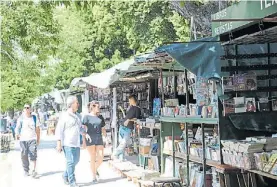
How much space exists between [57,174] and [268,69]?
23.3 feet

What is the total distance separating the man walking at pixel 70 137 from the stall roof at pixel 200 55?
11.7 feet

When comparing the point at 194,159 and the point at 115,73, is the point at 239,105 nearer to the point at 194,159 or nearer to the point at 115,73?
the point at 194,159

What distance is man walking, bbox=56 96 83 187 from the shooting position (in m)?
9.23

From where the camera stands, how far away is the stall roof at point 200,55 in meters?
6.13

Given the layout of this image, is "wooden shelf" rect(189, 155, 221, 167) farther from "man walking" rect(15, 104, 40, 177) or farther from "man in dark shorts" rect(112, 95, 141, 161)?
"man walking" rect(15, 104, 40, 177)

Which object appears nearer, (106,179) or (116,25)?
(106,179)

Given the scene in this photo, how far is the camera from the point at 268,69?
6305 mm

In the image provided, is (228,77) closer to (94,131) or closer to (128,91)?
(94,131)

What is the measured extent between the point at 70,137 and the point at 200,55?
13.1 ft

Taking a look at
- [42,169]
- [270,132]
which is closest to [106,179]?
[42,169]

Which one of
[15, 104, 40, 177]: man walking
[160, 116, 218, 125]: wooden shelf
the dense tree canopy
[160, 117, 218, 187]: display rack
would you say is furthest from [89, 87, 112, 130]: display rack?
[160, 116, 218, 125]: wooden shelf

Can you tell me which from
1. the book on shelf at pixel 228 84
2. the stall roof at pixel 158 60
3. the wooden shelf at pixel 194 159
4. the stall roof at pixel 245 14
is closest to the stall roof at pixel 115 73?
the stall roof at pixel 158 60

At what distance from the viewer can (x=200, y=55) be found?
6238 mm

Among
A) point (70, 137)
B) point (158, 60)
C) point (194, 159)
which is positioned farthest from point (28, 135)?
point (194, 159)
